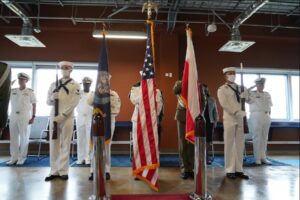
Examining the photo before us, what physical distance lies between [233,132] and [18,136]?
4472 millimetres

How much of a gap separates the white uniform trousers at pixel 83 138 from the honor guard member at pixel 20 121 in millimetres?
1170

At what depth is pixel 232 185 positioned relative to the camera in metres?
3.77

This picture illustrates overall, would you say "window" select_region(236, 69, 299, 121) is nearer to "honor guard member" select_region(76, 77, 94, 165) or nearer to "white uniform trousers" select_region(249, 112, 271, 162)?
"white uniform trousers" select_region(249, 112, 271, 162)

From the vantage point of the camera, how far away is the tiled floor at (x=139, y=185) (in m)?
3.26

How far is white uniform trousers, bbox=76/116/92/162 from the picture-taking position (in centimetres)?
559

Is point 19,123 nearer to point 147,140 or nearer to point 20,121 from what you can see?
point 20,121

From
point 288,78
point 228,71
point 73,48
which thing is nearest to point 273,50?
point 288,78

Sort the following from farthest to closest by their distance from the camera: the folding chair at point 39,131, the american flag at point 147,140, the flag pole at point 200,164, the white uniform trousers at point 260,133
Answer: the folding chair at point 39,131 → the white uniform trousers at point 260,133 → the american flag at point 147,140 → the flag pole at point 200,164

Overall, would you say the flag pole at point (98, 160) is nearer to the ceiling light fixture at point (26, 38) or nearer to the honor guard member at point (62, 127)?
the honor guard member at point (62, 127)

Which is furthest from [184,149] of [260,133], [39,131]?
[39,131]

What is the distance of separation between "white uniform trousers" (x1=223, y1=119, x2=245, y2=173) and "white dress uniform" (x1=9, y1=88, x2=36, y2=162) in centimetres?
424

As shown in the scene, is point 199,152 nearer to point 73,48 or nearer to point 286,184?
point 286,184

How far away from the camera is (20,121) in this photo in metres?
5.59


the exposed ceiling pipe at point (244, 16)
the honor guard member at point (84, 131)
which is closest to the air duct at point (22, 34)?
the honor guard member at point (84, 131)
